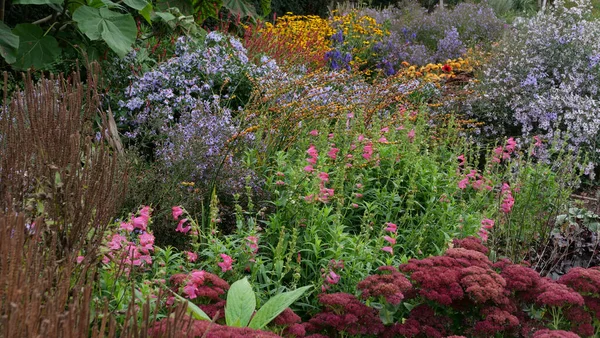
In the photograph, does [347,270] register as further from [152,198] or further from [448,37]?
[448,37]

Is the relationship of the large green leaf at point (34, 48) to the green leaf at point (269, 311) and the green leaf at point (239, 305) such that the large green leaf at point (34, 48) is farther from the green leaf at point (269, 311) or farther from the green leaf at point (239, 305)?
the green leaf at point (269, 311)

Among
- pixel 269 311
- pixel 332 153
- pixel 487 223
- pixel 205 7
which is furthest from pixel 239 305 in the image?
pixel 205 7

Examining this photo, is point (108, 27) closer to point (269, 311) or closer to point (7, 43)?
point (7, 43)

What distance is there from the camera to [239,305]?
2.89m

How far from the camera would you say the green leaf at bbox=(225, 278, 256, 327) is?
284cm

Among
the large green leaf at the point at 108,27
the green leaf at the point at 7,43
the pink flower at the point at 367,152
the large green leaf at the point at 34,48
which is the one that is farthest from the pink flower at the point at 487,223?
the green leaf at the point at 7,43

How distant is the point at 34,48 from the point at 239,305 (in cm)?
316

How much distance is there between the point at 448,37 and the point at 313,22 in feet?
6.84

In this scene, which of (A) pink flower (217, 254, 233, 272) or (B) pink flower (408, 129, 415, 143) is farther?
(B) pink flower (408, 129, 415, 143)

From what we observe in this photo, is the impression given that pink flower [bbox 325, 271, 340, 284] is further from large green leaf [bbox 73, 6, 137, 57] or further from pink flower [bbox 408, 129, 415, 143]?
large green leaf [bbox 73, 6, 137, 57]

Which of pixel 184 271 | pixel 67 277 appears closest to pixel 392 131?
pixel 184 271

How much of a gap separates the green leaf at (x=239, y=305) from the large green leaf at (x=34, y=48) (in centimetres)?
299

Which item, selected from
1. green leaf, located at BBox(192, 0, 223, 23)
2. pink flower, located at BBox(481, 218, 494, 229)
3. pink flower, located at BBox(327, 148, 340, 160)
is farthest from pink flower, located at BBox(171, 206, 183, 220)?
green leaf, located at BBox(192, 0, 223, 23)

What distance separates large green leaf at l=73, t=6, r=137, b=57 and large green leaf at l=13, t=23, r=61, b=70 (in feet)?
1.05
